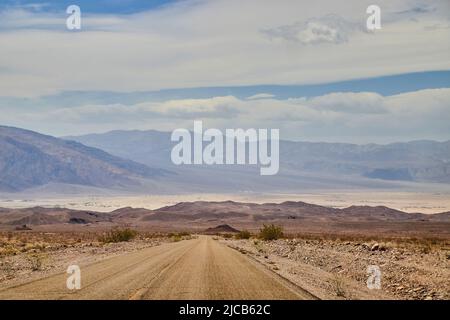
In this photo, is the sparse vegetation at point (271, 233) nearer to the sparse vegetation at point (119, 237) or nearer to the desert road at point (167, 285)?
the sparse vegetation at point (119, 237)

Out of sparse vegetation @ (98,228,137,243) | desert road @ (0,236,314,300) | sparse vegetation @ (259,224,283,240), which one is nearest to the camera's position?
desert road @ (0,236,314,300)

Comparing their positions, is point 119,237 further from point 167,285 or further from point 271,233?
point 167,285

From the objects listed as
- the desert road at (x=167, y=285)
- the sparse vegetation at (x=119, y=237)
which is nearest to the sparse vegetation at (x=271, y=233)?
the sparse vegetation at (x=119, y=237)

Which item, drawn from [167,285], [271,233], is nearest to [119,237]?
[271,233]

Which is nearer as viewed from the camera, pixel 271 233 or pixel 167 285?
pixel 167 285

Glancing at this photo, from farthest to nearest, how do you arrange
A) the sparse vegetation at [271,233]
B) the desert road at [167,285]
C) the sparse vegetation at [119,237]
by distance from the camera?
1. the sparse vegetation at [271,233]
2. the sparse vegetation at [119,237]
3. the desert road at [167,285]

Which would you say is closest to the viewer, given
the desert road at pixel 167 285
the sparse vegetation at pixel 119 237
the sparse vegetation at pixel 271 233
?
the desert road at pixel 167 285

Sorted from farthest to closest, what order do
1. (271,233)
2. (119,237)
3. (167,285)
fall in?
(119,237), (271,233), (167,285)

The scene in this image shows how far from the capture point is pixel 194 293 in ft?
55.4

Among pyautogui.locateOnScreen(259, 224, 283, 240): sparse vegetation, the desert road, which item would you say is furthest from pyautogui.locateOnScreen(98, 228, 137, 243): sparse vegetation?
the desert road

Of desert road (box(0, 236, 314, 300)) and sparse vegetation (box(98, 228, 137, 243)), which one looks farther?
sparse vegetation (box(98, 228, 137, 243))

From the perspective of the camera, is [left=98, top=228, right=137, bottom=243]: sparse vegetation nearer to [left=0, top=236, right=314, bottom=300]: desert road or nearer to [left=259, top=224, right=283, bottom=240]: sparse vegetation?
[left=259, top=224, right=283, bottom=240]: sparse vegetation

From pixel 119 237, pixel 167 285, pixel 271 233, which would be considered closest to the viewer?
pixel 167 285
